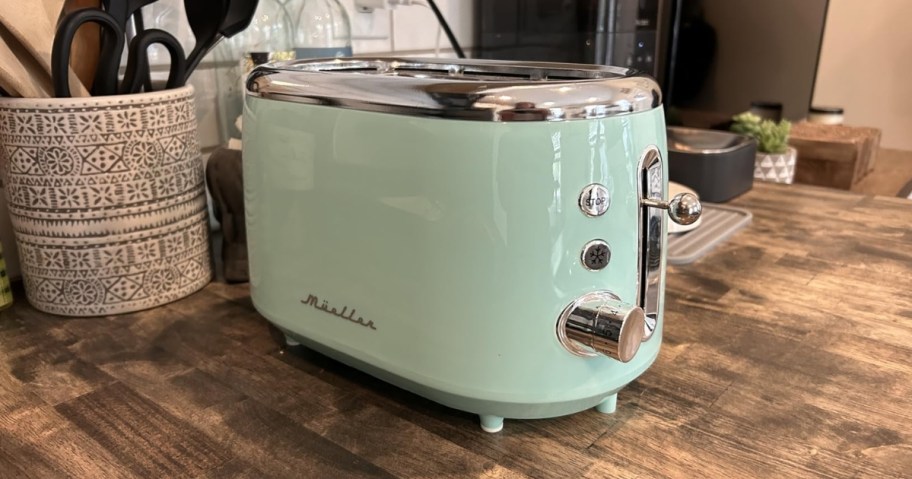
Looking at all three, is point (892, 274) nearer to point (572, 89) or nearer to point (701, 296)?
point (701, 296)

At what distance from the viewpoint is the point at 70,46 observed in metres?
0.53

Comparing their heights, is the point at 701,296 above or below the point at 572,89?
below

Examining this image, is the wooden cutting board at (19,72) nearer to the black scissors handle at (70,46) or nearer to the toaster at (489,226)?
the black scissors handle at (70,46)

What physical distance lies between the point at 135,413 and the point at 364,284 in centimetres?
18

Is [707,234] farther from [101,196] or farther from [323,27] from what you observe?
[101,196]

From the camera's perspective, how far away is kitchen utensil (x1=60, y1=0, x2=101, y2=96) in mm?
598

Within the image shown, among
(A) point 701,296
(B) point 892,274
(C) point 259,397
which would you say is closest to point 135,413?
(C) point 259,397

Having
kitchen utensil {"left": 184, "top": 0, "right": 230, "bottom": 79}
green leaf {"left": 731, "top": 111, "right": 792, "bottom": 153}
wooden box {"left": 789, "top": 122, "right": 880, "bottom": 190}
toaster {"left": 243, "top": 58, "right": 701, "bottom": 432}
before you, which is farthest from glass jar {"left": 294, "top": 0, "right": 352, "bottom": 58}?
wooden box {"left": 789, "top": 122, "right": 880, "bottom": 190}

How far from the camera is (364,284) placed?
446mm

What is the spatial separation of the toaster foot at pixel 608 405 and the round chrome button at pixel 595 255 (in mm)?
107

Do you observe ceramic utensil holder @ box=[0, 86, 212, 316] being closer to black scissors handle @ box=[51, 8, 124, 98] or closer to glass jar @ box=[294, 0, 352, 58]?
black scissors handle @ box=[51, 8, 124, 98]

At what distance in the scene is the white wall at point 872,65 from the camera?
184 centimetres

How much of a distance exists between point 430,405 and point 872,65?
6.32ft

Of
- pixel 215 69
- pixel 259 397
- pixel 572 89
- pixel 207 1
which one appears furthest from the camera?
pixel 215 69
